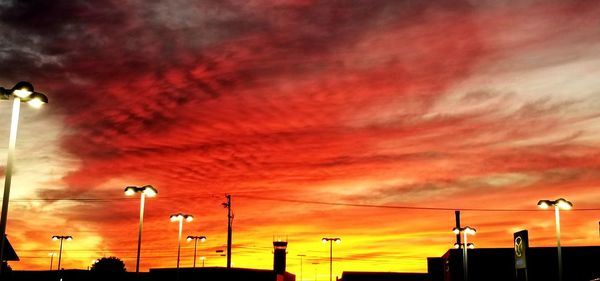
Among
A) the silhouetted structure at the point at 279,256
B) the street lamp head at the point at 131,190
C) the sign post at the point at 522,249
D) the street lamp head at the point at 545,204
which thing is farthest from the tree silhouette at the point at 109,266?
the street lamp head at the point at 545,204

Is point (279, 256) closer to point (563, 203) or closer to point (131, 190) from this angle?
point (131, 190)

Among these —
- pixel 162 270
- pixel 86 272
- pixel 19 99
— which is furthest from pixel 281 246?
pixel 19 99

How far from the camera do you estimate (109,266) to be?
106125mm

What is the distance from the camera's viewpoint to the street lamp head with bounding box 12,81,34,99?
18.7 metres

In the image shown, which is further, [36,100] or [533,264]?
[533,264]

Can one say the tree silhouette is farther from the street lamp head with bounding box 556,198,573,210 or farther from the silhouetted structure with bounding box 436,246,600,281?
the street lamp head with bounding box 556,198,573,210

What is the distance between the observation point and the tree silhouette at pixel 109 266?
105 metres

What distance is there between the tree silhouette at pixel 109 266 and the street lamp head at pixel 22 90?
9072cm

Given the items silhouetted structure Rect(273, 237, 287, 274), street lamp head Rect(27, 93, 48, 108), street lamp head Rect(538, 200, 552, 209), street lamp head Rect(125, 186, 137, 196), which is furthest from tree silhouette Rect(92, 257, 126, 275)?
street lamp head Rect(27, 93, 48, 108)

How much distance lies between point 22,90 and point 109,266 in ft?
306

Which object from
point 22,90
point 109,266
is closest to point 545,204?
point 22,90

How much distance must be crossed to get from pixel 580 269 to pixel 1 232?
6692cm

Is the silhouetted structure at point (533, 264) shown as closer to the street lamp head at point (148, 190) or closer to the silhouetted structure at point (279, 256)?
the silhouetted structure at point (279, 256)

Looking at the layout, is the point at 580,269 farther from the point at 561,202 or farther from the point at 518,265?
the point at 561,202
